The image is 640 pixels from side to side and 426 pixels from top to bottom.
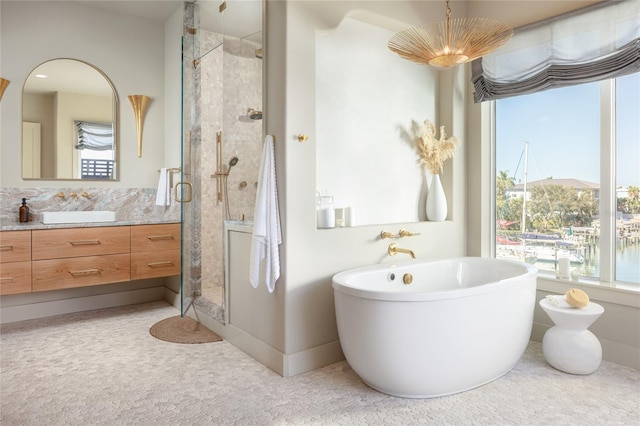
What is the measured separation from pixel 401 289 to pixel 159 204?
2491 mm

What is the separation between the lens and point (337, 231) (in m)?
2.79

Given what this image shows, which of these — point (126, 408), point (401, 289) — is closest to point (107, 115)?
point (126, 408)

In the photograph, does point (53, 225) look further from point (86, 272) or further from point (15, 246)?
point (86, 272)

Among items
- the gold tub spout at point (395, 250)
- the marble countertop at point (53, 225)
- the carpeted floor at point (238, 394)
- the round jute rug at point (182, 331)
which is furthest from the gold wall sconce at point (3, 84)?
the gold tub spout at point (395, 250)

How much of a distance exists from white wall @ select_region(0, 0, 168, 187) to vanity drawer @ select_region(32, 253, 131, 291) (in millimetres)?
840

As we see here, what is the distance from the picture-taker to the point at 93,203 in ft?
13.3

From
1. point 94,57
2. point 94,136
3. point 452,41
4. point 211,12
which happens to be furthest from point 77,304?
point 452,41

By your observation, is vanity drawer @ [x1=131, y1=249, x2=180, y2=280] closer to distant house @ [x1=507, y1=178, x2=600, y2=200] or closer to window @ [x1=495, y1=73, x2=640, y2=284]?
window @ [x1=495, y1=73, x2=640, y2=284]

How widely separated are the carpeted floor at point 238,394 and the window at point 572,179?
29.0 inches

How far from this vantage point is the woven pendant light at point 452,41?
7.86ft

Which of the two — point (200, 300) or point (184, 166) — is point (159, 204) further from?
point (200, 300)

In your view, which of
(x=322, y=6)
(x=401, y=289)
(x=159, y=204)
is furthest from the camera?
(x=159, y=204)

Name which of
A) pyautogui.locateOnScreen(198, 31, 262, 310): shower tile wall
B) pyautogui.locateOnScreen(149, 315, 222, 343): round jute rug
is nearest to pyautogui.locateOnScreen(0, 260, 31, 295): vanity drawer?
pyautogui.locateOnScreen(149, 315, 222, 343): round jute rug

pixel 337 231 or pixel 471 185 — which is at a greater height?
pixel 471 185
